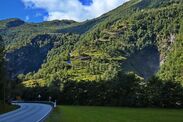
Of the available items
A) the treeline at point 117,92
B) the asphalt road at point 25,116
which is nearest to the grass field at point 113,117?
the asphalt road at point 25,116

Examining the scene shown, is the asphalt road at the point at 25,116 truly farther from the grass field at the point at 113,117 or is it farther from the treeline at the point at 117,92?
the treeline at the point at 117,92

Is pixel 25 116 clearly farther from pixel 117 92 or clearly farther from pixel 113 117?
pixel 117 92

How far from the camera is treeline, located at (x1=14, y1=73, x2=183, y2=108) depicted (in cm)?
13762

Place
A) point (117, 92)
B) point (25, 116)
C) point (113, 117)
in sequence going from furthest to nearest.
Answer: point (117, 92), point (25, 116), point (113, 117)

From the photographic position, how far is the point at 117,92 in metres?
153

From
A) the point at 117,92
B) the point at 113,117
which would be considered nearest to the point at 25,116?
the point at 113,117

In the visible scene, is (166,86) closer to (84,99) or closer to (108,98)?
(108,98)

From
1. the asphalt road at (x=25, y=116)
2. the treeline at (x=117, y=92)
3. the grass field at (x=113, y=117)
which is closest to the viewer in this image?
the asphalt road at (x=25, y=116)

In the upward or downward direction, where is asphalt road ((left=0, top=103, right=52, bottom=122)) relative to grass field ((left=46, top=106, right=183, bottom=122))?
upward

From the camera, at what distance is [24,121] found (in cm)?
4906

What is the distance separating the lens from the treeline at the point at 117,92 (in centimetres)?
13762

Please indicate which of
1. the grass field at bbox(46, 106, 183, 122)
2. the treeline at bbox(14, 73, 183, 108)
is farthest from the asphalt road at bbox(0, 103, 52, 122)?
the treeline at bbox(14, 73, 183, 108)

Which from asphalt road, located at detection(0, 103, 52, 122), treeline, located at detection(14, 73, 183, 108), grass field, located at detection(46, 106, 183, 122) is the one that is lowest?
grass field, located at detection(46, 106, 183, 122)

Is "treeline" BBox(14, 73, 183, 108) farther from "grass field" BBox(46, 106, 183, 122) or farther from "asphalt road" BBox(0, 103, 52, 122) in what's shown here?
"asphalt road" BBox(0, 103, 52, 122)
